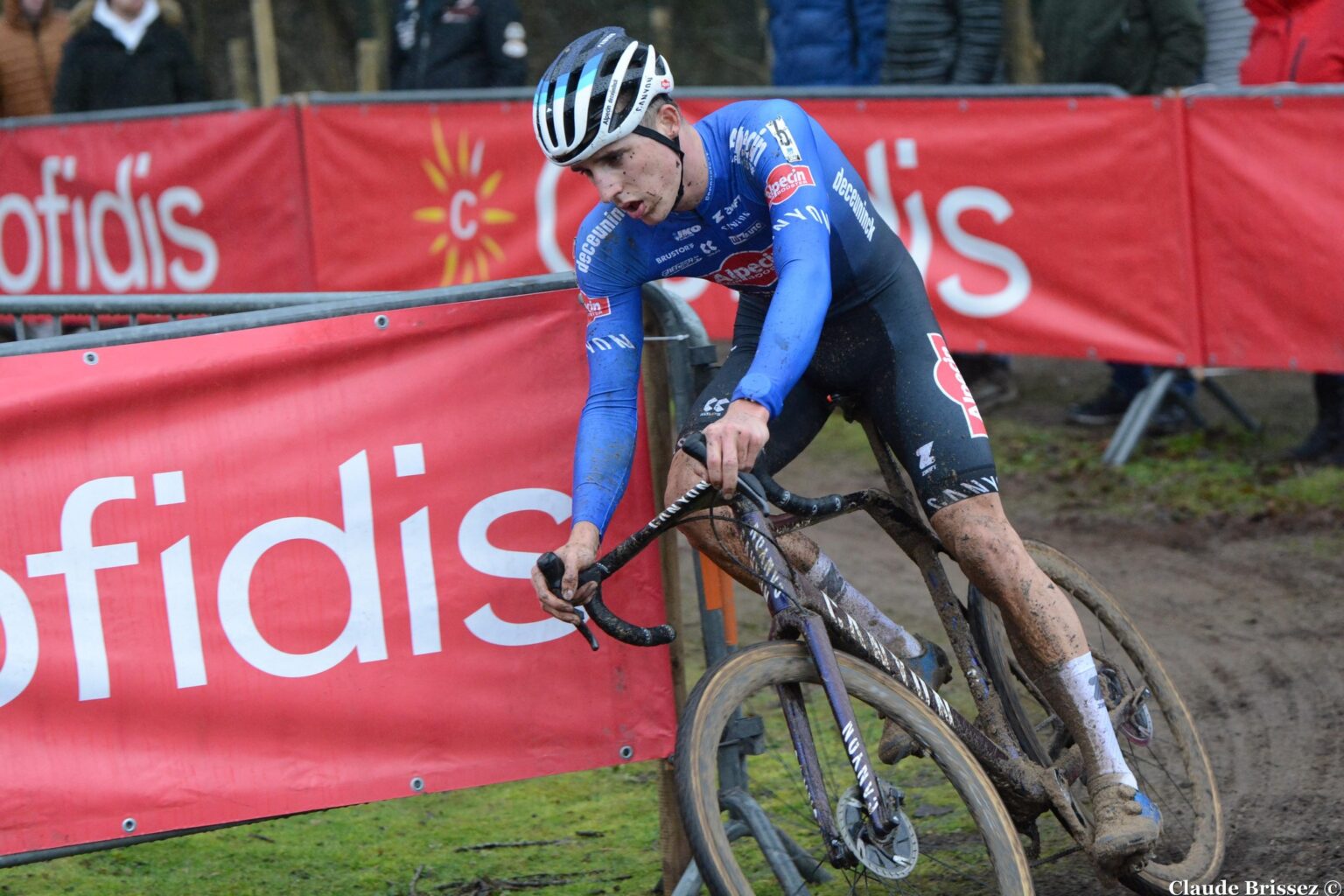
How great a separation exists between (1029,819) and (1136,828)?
26cm

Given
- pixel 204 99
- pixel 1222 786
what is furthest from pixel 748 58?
pixel 1222 786

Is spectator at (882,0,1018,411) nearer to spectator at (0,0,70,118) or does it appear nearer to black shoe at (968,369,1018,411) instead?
black shoe at (968,369,1018,411)

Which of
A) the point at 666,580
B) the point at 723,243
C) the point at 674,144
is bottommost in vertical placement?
the point at 666,580

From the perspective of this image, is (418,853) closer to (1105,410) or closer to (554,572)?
(554,572)

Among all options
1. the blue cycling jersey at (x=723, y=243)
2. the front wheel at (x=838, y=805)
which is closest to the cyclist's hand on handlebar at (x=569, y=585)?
the blue cycling jersey at (x=723, y=243)

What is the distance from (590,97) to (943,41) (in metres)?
6.08

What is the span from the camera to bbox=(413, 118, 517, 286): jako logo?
377 inches

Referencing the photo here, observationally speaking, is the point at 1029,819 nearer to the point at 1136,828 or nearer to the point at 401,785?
the point at 1136,828

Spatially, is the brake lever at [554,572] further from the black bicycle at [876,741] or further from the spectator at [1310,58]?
the spectator at [1310,58]

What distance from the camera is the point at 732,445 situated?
3.18m

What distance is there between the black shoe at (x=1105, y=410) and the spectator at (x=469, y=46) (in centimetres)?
413

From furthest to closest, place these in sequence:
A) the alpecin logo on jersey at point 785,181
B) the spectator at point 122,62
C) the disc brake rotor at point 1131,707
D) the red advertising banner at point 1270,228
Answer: the spectator at point 122,62, the red advertising banner at point 1270,228, the disc brake rotor at point 1131,707, the alpecin logo on jersey at point 785,181

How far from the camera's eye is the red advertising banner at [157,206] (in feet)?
34.2

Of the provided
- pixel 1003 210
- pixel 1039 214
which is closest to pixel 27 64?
pixel 1003 210
